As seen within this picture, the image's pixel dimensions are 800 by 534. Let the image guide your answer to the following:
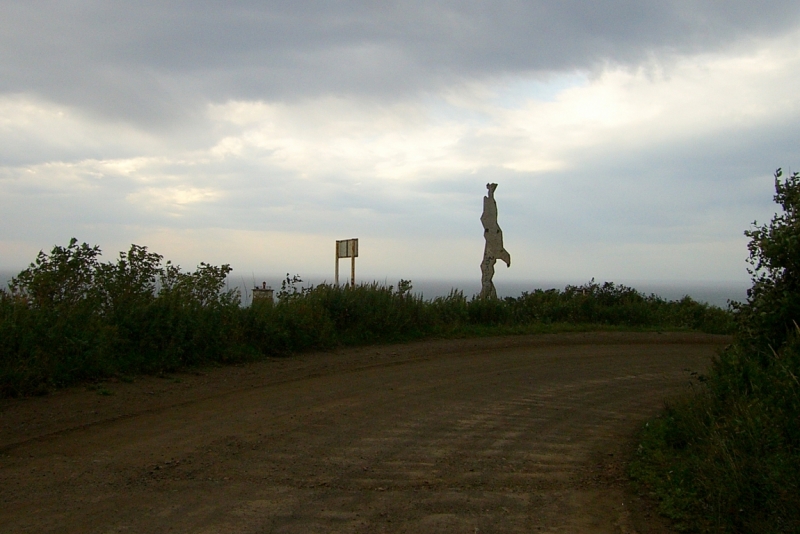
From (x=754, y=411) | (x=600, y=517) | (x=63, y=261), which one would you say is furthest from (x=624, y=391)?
(x=63, y=261)

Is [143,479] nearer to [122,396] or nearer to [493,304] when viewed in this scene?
[122,396]

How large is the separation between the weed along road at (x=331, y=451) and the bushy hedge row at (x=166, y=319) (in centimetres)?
69

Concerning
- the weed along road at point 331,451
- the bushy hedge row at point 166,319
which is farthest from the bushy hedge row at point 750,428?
the bushy hedge row at point 166,319

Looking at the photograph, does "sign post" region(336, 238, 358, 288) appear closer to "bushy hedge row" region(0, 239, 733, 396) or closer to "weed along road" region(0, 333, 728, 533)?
"bushy hedge row" region(0, 239, 733, 396)

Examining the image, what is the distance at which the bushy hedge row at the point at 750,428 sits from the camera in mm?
5043

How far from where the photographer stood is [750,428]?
18.7 ft

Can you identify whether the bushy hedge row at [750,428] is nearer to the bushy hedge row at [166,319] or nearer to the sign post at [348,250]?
the bushy hedge row at [166,319]

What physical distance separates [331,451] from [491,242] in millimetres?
16365

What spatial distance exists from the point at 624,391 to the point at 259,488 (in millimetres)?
7090

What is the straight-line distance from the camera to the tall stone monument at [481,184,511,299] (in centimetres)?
Answer: 2270

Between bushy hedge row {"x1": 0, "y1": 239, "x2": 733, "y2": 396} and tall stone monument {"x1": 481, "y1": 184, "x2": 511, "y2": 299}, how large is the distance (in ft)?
6.59

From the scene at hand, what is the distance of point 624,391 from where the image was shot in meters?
11.1

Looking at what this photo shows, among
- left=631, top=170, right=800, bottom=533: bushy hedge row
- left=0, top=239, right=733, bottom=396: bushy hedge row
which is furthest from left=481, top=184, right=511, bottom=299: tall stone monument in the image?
left=631, top=170, right=800, bottom=533: bushy hedge row

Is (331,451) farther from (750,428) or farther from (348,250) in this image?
(348,250)
